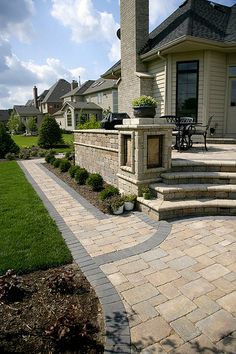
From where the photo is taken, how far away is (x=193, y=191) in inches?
223

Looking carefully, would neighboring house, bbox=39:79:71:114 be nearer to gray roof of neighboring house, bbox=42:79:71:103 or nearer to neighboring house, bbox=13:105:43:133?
gray roof of neighboring house, bbox=42:79:71:103

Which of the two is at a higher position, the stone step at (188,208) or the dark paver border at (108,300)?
the stone step at (188,208)

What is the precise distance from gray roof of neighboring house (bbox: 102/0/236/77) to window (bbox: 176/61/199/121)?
3.49ft

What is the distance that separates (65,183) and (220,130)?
21.1 ft

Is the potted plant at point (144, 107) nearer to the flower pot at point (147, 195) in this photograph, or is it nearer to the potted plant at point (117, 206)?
the flower pot at point (147, 195)

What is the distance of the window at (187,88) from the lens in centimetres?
1006

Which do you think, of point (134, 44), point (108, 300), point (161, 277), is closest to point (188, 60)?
point (134, 44)

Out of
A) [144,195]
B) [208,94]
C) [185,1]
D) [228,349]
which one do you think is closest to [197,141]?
[208,94]

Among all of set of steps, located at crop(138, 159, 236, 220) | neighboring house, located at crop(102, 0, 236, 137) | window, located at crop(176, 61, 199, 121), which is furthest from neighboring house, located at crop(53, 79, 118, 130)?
set of steps, located at crop(138, 159, 236, 220)

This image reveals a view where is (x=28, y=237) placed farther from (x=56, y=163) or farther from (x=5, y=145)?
(x=5, y=145)

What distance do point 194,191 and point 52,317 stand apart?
393cm

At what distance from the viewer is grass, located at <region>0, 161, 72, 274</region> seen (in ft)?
12.2

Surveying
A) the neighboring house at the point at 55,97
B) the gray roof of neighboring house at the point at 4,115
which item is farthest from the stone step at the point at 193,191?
the gray roof of neighboring house at the point at 4,115

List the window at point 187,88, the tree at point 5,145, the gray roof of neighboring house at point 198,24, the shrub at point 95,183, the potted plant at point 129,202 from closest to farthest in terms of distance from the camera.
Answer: the potted plant at point 129,202, the shrub at point 95,183, the gray roof of neighboring house at point 198,24, the window at point 187,88, the tree at point 5,145
